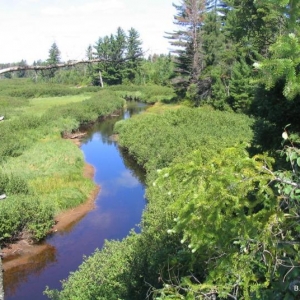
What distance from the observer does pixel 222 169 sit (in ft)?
13.4

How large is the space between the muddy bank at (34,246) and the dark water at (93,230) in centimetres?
20

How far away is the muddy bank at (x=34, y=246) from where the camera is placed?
16175 millimetres

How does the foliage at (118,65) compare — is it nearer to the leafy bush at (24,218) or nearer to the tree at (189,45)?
the tree at (189,45)

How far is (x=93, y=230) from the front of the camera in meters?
19.0

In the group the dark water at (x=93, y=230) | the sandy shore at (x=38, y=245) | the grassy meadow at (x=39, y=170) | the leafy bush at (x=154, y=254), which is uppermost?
the leafy bush at (x=154, y=254)

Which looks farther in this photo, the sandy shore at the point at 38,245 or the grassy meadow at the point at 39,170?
the grassy meadow at the point at 39,170

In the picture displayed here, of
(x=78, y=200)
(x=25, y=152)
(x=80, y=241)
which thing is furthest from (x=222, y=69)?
(x=80, y=241)

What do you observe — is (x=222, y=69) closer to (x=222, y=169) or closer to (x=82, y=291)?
(x=82, y=291)

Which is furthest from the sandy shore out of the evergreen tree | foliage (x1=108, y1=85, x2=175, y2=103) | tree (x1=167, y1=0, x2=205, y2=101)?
the evergreen tree

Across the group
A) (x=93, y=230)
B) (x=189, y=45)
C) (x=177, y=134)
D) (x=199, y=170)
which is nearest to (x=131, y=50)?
(x=189, y=45)

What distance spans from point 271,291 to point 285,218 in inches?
31.1

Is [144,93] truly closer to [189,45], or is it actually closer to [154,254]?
[189,45]

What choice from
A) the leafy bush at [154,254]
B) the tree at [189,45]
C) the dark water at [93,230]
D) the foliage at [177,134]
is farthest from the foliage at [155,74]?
the leafy bush at [154,254]

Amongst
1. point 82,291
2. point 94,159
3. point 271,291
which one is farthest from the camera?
point 94,159
